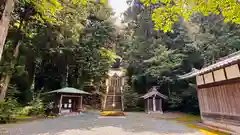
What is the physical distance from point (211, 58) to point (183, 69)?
2.91m

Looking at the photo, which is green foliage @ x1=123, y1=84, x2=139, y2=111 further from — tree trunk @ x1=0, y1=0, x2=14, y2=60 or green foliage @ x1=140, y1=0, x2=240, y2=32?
tree trunk @ x1=0, y1=0, x2=14, y2=60

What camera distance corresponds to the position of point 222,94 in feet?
24.3

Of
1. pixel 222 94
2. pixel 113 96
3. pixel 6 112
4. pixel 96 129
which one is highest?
pixel 113 96

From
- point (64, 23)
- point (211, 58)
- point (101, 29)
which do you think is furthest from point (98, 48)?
point (211, 58)

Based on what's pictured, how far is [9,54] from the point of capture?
11.0 metres

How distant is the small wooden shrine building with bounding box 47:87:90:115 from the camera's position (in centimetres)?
1234

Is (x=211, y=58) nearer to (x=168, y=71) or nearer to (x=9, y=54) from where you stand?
(x=168, y=71)

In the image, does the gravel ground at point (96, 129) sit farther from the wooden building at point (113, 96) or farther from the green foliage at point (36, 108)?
the wooden building at point (113, 96)

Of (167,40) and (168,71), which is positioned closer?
(168,71)

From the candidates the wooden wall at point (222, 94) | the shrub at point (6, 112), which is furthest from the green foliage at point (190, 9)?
the shrub at point (6, 112)

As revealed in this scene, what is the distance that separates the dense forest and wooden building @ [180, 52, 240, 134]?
315 cm

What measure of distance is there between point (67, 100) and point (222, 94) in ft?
36.9

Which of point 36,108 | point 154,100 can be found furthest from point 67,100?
point 154,100

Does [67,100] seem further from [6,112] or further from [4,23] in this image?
[4,23]
